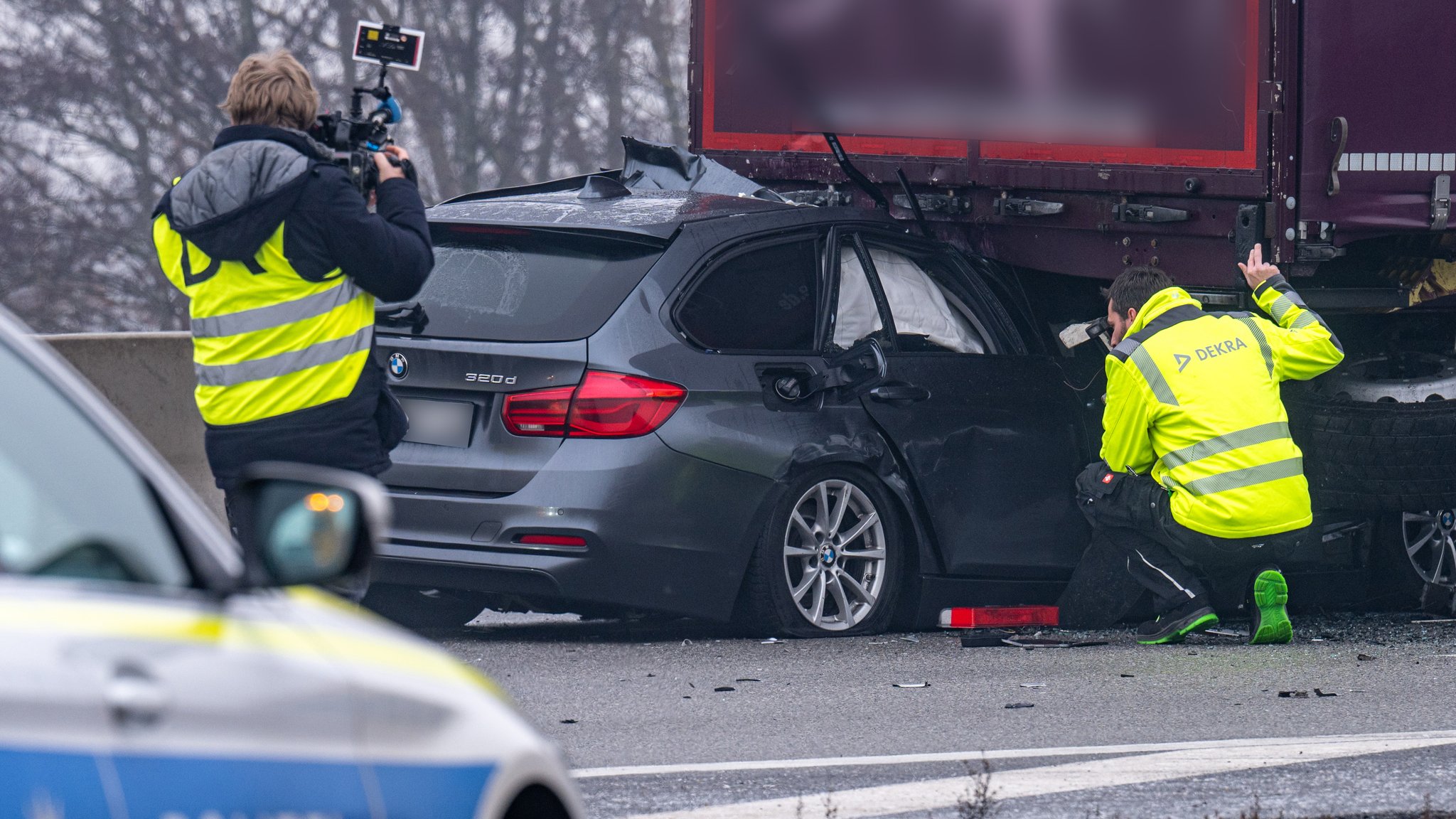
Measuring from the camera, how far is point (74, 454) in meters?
2.38

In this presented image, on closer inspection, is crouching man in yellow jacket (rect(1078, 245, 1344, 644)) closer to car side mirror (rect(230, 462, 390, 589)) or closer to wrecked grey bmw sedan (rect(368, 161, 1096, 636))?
wrecked grey bmw sedan (rect(368, 161, 1096, 636))

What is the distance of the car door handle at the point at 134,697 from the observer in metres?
2.10

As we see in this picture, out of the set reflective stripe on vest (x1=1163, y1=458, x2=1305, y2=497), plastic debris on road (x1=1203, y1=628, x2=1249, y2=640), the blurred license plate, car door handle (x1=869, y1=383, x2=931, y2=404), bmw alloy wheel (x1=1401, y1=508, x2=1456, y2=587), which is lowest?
plastic debris on road (x1=1203, y1=628, x2=1249, y2=640)

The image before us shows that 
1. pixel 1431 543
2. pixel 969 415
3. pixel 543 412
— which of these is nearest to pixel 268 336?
pixel 543 412

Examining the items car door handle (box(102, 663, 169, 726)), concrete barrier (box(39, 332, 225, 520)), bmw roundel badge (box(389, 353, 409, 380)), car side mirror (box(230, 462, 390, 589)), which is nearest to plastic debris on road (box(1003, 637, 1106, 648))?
bmw roundel badge (box(389, 353, 409, 380))

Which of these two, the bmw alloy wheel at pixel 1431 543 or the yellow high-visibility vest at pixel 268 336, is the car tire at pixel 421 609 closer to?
the yellow high-visibility vest at pixel 268 336

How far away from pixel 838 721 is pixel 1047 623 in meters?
2.20

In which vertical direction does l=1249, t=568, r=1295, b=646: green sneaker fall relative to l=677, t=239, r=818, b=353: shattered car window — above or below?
below

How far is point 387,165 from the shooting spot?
17.1 feet

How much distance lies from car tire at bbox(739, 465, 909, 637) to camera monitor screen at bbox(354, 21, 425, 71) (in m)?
1.99

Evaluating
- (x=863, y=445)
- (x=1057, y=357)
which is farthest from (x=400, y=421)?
(x=1057, y=357)

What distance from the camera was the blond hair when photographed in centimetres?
496

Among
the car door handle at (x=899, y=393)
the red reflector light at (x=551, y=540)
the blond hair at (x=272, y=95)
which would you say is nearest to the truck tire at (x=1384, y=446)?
the car door handle at (x=899, y=393)

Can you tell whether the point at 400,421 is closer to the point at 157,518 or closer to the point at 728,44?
the point at 157,518
